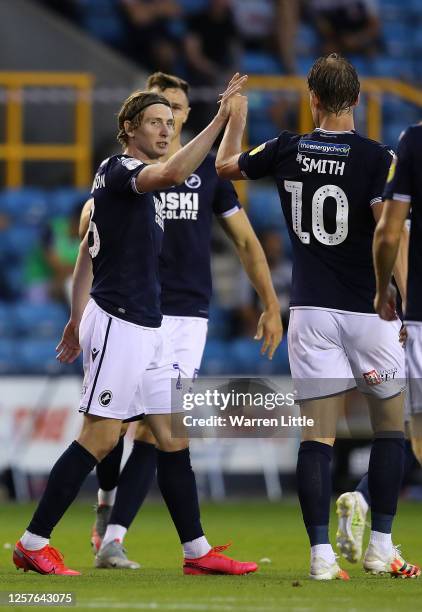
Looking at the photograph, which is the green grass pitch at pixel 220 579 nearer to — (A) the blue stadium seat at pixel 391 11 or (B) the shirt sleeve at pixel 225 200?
(B) the shirt sleeve at pixel 225 200

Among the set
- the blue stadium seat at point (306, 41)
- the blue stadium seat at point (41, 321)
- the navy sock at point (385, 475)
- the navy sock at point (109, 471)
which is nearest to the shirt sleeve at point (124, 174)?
the navy sock at point (385, 475)

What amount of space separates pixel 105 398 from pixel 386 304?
1386 mm

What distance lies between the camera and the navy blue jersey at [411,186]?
213 inches

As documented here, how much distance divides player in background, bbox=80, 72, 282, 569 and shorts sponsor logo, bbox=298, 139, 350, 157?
3.88ft

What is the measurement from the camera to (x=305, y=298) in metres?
6.26

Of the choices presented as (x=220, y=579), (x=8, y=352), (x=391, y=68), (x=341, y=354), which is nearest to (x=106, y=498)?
(x=220, y=579)

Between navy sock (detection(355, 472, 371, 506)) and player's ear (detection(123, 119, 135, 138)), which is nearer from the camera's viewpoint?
player's ear (detection(123, 119, 135, 138))

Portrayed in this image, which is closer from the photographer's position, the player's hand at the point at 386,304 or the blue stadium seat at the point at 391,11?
the player's hand at the point at 386,304

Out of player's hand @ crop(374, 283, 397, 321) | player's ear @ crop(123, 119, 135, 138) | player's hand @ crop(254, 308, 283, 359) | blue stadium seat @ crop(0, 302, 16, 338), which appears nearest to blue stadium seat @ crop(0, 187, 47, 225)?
blue stadium seat @ crop(0, 302, 16, 338)

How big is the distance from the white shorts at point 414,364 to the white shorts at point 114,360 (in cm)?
140

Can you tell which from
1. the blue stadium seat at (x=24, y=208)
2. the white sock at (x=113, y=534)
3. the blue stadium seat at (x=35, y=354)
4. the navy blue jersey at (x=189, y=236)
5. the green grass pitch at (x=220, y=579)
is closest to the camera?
the green grass pitch at (x=220, y=579)

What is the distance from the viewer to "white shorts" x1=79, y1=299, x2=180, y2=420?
20.6 feet

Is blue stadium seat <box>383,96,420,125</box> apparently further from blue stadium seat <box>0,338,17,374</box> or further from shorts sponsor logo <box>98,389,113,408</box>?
shorts sponsor logo <box>98,389,113,408</box>

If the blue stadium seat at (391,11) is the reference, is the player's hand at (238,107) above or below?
below
